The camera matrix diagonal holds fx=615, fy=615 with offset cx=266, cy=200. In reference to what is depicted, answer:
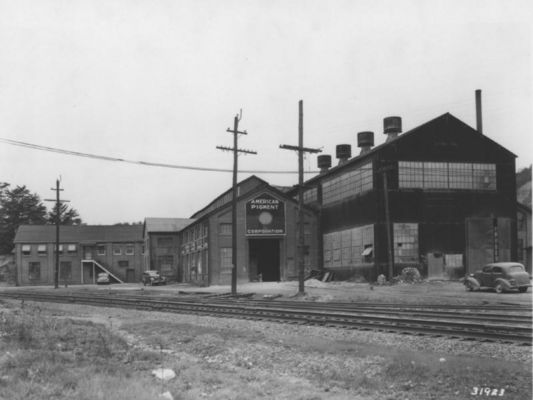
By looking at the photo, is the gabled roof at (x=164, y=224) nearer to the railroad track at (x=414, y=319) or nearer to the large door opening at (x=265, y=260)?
the large door opening at (x=265, y=260)

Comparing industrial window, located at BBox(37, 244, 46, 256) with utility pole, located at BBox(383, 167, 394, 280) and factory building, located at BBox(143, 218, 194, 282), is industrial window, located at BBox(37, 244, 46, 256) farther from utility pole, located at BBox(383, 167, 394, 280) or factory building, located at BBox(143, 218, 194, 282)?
utility pole, located at BBox(383, 167, 394, 280)

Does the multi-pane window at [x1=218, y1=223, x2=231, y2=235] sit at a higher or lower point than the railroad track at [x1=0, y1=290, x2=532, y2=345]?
higher

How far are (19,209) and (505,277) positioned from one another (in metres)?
95.5

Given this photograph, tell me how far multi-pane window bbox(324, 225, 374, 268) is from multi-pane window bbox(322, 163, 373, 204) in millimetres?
2829

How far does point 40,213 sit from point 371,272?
8283 centimetres

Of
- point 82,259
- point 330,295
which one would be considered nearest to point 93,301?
point 330,295

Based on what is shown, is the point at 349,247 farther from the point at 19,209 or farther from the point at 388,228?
the point at 19,209

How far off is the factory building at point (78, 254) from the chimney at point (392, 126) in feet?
136

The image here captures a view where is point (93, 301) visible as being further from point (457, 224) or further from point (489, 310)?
point (457, 224)

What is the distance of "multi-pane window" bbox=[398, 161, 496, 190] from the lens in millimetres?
42625

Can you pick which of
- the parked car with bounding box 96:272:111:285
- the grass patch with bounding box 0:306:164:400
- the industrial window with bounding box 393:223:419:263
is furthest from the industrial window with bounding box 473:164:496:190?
the parked car with bounding box 96:272:111:285

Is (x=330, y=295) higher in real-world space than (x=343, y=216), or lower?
lower

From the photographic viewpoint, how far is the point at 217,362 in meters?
11.0

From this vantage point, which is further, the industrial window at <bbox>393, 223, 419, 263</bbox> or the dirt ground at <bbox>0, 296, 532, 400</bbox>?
the industrial window at <bbox>393, 223, 419, 263</bbox>
